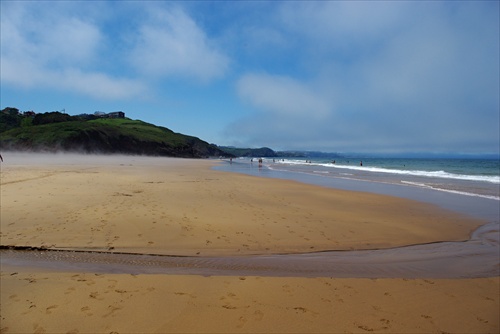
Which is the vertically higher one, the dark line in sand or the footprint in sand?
the footprint in sand

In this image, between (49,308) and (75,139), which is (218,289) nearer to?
(49,308)

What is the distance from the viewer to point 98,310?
4.29 meters

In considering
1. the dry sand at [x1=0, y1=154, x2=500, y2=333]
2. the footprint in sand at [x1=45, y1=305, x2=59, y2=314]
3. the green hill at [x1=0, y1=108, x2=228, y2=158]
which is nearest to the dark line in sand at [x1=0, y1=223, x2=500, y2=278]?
the dry sand at [x1=0, y1=154, x2=500, y2=333]

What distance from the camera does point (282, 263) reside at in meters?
6.68

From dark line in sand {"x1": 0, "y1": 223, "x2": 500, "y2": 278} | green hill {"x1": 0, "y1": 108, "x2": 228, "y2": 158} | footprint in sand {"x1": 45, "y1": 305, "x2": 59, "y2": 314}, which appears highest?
green hill {"x1": 0, "y1": 108, "x2": 228, "y2": 158}

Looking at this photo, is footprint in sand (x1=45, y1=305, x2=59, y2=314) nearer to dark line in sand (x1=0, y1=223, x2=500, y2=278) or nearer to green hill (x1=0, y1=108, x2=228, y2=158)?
dark line in sand (x1=0, y1=223, x2=500, y2=278)

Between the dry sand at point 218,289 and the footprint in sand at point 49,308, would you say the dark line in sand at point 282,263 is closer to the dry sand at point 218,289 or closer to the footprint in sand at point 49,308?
the dry sand at point 218,289

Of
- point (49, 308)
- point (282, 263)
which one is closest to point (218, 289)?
point (282, 263)

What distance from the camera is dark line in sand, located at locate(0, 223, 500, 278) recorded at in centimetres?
608

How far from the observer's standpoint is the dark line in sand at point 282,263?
6.08 meters

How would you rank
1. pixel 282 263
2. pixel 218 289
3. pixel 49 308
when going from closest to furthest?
pixel 49 308
pixel 218 289
pixel 282 263

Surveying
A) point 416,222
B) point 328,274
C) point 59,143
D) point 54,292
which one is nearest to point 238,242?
point 328,274

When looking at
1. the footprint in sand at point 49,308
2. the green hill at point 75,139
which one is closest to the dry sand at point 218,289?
the footprint in sand at point 49,308

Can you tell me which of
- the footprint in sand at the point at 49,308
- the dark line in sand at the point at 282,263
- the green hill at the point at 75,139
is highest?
the green hill at the point at 75,139
